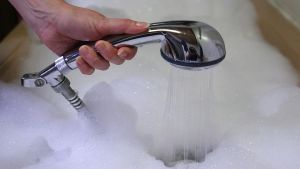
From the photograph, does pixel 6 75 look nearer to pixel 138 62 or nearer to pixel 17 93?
pixel 17 93

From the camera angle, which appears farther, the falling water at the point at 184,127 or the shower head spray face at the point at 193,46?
the falling water at the point at 184,127

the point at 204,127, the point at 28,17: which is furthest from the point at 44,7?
the point at 204,127

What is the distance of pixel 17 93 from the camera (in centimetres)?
85

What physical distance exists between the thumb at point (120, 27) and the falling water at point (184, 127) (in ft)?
0.51

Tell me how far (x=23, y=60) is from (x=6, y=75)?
0.18ft

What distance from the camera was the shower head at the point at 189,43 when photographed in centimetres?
51

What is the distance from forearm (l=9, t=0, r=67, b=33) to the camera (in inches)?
27.7

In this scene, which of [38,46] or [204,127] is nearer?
[204,127]

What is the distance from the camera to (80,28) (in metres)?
0.66

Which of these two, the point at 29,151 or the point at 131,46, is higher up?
the point at 131,46

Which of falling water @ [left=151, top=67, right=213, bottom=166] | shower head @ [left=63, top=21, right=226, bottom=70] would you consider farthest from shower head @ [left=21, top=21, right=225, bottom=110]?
falling water @ [left=151, top=67, right=213, bottom=166]

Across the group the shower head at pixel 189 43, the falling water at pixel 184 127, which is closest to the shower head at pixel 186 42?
the shower head at pixel 189 43

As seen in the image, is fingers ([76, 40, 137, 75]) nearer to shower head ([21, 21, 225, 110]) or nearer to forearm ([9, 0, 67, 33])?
shower head ([21, 21, 225, 110])

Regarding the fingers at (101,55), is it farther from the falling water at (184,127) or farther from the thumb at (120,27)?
the falling water at (184,127)
